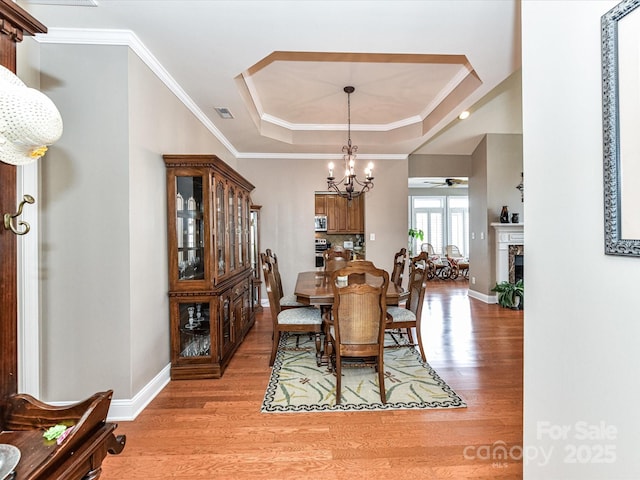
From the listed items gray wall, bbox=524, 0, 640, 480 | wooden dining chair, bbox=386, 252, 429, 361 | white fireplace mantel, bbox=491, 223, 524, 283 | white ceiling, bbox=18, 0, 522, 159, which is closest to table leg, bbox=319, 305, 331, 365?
wooden dining chair, bbox=386, 252, 429, 361

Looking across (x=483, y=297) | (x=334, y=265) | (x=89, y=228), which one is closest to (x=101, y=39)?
(x=89, y=228)

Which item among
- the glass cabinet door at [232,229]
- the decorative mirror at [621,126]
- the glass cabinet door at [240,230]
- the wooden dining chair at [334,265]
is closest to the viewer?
the decorative mirror at [621,126]

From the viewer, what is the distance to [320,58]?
3242 mm

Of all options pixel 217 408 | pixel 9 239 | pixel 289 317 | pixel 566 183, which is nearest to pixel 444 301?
pixel 289 317

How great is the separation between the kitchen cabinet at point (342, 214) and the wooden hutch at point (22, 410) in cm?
548

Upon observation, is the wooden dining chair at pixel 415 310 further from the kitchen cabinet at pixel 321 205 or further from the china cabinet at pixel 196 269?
the kitchen cabinet at pixel 321 205

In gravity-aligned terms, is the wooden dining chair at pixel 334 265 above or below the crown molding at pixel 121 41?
below

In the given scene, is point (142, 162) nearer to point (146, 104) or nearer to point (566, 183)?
point (146, 104)

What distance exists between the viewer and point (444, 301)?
6254 millimetres

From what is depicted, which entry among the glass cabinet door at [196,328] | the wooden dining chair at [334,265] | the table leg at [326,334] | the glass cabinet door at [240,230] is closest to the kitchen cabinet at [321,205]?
the wooden dining chair at [334,265]

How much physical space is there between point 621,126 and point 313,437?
221cm

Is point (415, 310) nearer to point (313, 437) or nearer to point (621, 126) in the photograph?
point (313, 437)

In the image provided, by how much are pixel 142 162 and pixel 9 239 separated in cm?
153

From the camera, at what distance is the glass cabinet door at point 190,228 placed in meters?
2.96
